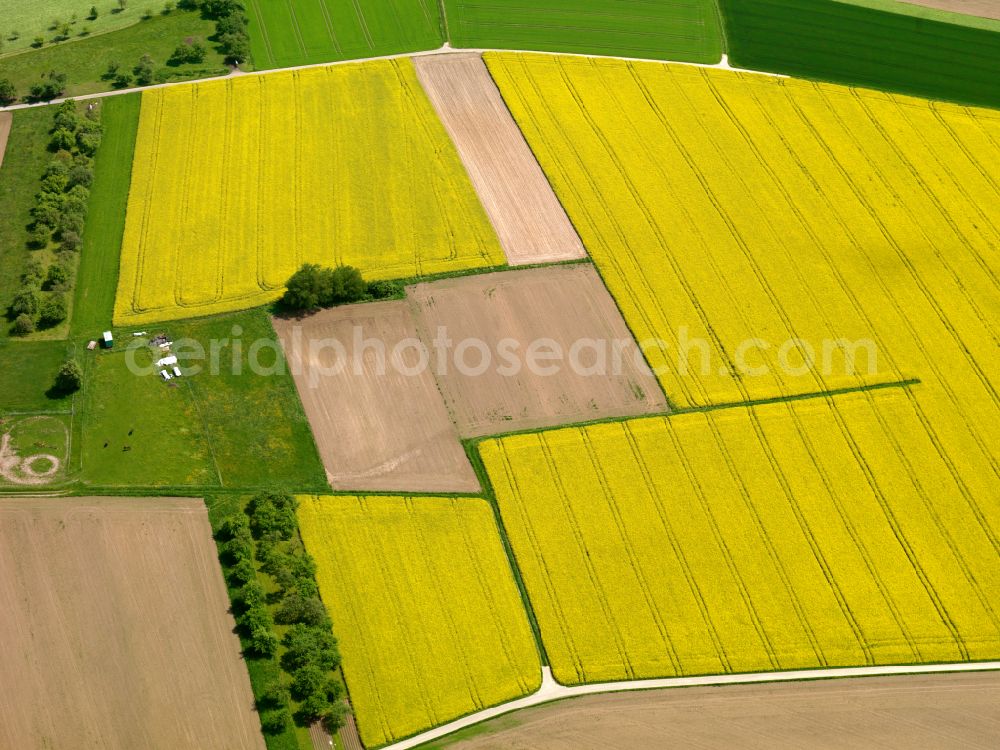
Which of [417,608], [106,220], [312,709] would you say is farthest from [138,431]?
[312,709]

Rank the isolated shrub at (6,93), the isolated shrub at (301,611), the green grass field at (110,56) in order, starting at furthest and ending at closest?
the green grass field at (110,56) → the isolated shrub at (6,93) → the isolated shrub at (301,611)

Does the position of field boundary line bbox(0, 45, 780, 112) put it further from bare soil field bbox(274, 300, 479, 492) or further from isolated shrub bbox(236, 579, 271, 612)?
isolated shrub bbox(236, 579, 271, 612)

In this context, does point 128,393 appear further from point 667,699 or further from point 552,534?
point 667,699

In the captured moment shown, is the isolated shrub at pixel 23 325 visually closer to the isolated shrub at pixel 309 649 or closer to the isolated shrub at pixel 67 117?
the isolated shrub at pixel 67 117

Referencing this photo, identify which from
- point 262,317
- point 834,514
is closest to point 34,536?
point 262,317

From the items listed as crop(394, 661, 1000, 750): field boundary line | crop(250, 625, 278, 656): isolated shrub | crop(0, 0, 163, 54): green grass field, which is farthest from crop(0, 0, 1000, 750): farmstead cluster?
crop(0, 0, 163, 54): green grass field

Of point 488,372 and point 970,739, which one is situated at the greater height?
point 488,372

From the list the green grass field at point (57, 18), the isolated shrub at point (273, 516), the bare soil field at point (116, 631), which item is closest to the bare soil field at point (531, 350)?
the isolated shrub at point (273, 516)

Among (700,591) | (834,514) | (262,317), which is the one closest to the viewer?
(700,591)
